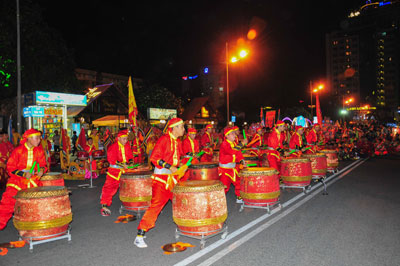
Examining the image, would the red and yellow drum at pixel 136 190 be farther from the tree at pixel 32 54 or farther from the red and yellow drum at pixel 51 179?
the tree at pixel 32 54

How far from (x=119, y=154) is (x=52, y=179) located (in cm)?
161

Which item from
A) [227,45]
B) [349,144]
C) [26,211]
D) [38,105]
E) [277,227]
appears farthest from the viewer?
[38,105]

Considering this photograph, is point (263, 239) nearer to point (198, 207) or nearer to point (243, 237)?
point (243, 237)

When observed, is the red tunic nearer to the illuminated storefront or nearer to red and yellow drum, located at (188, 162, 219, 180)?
red and yellow drum, located at (188, 162, 219, 180)

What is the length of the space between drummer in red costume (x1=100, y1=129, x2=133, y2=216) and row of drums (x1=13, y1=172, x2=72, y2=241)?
1763mm

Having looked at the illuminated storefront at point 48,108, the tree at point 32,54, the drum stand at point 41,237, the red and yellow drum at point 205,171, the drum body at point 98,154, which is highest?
the tree at point 32,54

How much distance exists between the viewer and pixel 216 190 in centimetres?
485

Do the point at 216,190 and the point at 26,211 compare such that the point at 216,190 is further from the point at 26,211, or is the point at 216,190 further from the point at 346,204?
the point at 346,204

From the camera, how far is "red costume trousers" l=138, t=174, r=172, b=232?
16.0 feet

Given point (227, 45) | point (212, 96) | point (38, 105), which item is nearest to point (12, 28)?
point (38, 105)

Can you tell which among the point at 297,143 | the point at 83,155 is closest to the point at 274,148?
the point at 297,143

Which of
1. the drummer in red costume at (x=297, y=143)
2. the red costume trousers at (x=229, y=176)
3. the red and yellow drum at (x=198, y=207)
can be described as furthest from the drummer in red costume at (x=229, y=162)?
the drummer in red costume at (x=297, y=143)

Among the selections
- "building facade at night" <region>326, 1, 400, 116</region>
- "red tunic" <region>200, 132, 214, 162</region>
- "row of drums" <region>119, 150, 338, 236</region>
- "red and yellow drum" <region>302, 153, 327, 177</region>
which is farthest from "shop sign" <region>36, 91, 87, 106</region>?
"building facade at night" <region>326, 1, 400, 116</region>

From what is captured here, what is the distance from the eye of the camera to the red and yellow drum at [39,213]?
191 inches
